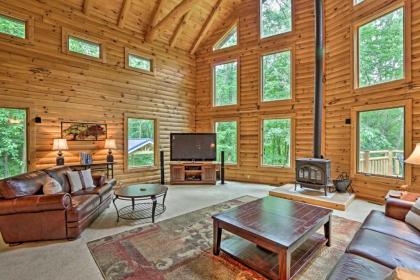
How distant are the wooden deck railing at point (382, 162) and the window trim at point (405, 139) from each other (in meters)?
0.12

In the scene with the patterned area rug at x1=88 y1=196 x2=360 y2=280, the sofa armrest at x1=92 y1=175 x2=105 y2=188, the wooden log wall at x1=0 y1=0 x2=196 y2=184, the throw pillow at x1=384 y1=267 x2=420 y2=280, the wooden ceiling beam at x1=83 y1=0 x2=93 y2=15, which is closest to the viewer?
the throw pillow at x1=384 y1=267 x2=420 y2=280

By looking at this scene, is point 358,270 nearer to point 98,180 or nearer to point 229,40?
point 98,180

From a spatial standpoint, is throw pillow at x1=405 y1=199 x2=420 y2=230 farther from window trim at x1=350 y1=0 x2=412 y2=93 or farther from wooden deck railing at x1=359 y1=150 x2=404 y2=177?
window trim at x1=350 y1=0 x2=412 y2=93

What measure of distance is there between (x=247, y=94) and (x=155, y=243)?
5301 mm

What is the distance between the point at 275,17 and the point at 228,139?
399cm

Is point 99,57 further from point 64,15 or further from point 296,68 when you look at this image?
point 296,68

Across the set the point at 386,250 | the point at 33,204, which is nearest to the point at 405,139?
the point at 386,250

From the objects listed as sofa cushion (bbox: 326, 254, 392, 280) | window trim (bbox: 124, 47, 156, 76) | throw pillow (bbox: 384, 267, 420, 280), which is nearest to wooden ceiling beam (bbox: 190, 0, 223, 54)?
window trim (bbox: 124, 47, 156, 76)

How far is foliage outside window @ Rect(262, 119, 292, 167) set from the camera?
20.7 ft

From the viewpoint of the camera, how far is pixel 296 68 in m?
6.10

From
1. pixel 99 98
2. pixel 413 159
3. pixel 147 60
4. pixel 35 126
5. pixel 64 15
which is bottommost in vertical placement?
pixel 413 159

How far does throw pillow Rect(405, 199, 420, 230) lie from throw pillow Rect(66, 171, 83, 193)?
4.73m

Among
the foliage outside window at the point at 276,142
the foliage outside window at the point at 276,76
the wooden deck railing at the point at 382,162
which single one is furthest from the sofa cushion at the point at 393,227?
the foliage outside window at the point at 276,76

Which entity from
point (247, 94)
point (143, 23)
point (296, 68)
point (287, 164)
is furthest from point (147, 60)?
point (287, 164)
